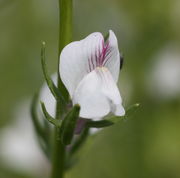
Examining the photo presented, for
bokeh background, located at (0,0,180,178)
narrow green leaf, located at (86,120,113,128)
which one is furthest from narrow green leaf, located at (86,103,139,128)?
bokeh background, located at (0,0,180,178)

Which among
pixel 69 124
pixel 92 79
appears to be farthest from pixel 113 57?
pixel 69 124

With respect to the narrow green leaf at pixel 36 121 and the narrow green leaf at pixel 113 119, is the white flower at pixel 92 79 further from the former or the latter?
the narrow green leaf at pixel 36 121

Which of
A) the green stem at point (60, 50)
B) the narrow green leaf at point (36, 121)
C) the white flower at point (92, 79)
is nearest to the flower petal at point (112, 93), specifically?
the white flower at point (92, 79)

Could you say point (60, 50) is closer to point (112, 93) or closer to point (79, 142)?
point (112, 93)

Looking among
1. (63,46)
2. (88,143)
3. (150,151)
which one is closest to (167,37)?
(150,151)

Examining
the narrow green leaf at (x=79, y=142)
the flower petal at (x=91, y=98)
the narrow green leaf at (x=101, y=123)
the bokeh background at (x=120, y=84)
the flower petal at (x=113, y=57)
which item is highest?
the flower petal at (x=113, y=57)

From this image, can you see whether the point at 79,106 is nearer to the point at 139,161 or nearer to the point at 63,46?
the point at 63,46

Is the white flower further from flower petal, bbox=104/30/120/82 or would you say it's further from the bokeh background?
the bokeh background
